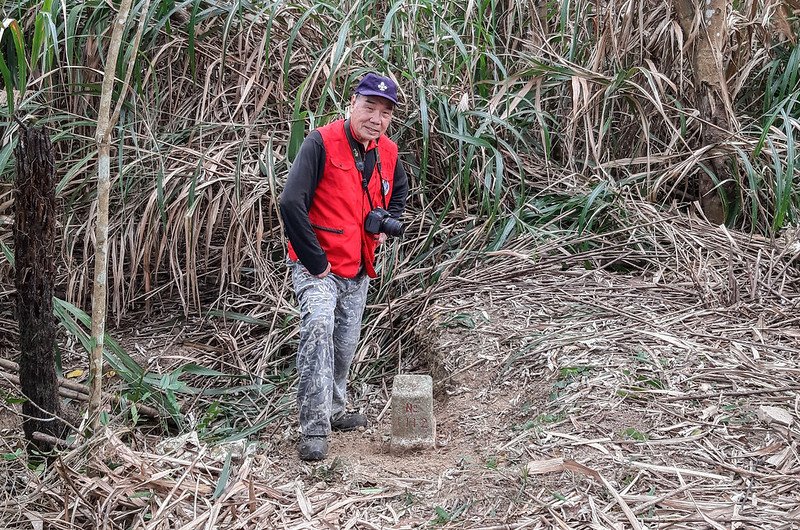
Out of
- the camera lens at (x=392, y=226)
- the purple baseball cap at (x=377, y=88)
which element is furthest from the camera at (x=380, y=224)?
the purple baseball cap at (x=377, y=88)

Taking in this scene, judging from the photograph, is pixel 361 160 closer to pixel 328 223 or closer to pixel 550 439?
pixel 328 223

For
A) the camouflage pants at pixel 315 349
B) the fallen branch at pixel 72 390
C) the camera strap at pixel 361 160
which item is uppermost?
the camera strap at pixel 361 160

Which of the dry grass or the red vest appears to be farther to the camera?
the red vest

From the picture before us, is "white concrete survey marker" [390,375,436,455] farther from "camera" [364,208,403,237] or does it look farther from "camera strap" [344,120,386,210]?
"camera strap" [344,120,386,210]

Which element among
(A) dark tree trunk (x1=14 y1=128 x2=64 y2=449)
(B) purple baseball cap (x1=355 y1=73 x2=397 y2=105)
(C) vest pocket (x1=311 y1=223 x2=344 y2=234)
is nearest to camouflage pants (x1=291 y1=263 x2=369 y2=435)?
(C) vest pocket (x1=311 y1=223 x2=344 y2=234)

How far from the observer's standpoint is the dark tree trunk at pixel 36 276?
2.93m

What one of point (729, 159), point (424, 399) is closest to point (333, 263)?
point (424, 399)

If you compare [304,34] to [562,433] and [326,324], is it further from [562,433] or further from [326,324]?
[562,433]

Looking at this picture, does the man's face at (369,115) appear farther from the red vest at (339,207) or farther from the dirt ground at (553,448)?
the dirt ground at (553,448)

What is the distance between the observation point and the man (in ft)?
10.9

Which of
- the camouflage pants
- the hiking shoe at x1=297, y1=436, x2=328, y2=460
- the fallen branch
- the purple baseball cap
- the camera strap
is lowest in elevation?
the hiking shoe at x1=297, y1=436, x2=328, y2=460

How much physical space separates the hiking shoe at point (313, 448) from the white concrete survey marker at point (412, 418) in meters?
0.27

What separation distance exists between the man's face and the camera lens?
34 centimetres

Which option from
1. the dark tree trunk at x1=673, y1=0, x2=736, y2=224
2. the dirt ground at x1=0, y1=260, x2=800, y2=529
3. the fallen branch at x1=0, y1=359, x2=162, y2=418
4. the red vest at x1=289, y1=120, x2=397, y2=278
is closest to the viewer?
the dirt ground at x1=0, y1=260, x2=800, y2=529
